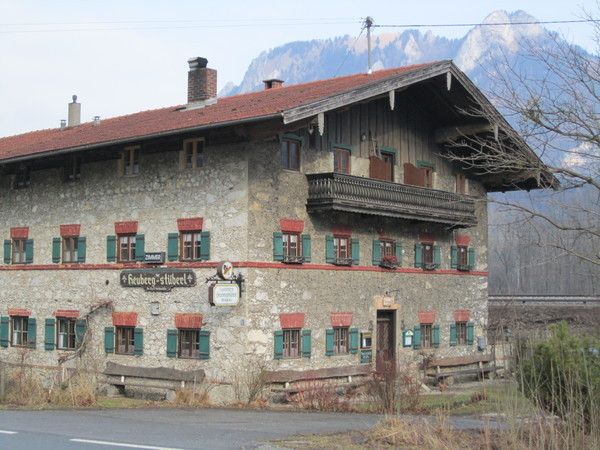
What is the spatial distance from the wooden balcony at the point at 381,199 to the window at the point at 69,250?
25.0 feet

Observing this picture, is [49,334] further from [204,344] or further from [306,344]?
[306,344]

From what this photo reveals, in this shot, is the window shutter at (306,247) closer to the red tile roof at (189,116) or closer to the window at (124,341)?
the red tile roof at (189,116)

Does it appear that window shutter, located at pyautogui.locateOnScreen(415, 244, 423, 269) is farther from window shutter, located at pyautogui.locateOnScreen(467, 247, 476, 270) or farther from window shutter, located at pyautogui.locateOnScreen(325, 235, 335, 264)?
window shutter, located at pyautogui.locateOnScreen(325, 235, 335, 264)

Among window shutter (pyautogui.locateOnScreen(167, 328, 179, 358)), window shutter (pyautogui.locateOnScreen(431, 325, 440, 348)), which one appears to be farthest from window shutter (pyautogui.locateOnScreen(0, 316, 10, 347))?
window shutter (pyautogui.locateOnScreen(431, 325, 440, 348))

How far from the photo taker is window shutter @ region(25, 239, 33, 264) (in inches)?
1151

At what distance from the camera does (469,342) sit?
3175 cm

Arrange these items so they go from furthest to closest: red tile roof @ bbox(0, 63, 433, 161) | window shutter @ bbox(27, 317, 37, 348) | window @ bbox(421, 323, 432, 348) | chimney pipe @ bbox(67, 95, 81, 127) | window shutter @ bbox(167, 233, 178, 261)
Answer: chimney pipe @ bbox(67, 95, 81, 127)
window @ bbox(421, 323, 432, 348)
window shutter @ bbox(27, 317, 37, 348)
window shutter @ bbox(167, 233, 178, 261)
red tile roof @ bbox(0, 63, 433, 161)

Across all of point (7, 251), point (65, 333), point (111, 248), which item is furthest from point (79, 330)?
point (7, 251)

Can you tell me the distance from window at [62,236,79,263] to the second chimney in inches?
219

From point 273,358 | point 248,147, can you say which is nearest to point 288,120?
point 248,147

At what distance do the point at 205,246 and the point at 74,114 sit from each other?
41.6 ft

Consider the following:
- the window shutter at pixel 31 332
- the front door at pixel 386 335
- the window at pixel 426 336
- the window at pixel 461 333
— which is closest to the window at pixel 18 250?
the window shutter at pixel 31 332

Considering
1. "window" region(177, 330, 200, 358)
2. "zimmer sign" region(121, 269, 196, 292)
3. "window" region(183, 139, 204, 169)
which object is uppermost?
"window" region(183, 139, 204, 169)

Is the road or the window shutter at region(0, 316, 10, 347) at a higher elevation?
the window shutter at region(0, 316, 10, 347)
